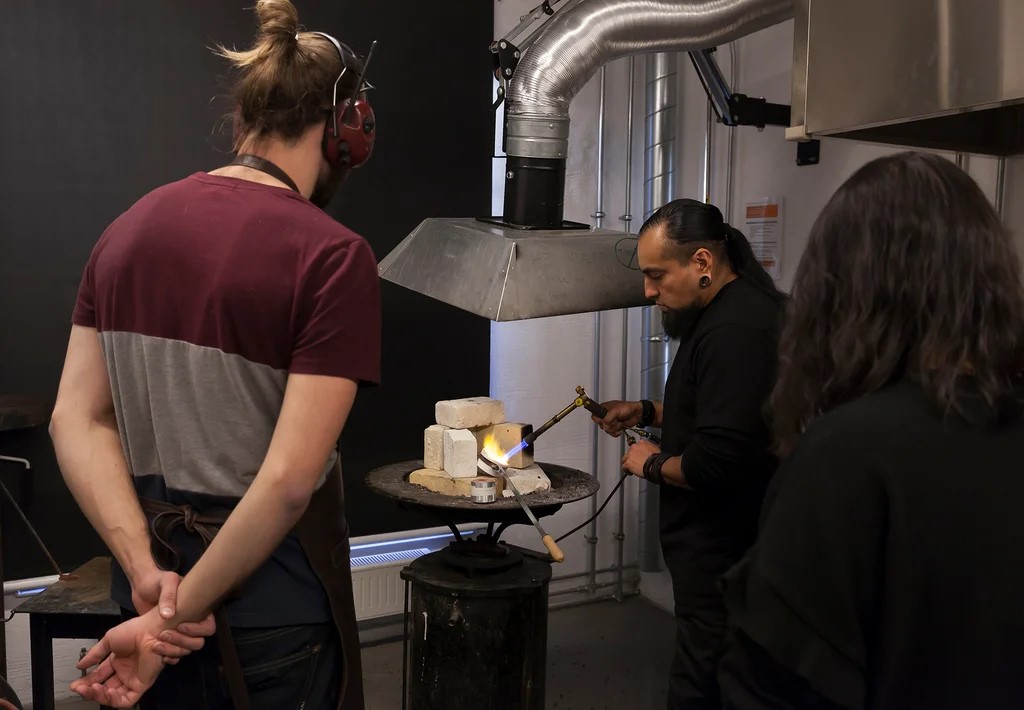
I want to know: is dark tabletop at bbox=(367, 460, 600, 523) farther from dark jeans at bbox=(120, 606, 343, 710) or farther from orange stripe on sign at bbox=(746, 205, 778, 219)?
orange stripe on sign at bbox=(746, 205, 778, 219)

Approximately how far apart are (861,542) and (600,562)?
2785 mm

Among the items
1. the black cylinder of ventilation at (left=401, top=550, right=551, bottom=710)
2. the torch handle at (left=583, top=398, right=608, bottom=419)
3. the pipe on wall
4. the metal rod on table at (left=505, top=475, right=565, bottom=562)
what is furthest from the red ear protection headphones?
the pipe on wall

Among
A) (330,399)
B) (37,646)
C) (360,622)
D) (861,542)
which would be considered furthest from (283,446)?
(360,622)

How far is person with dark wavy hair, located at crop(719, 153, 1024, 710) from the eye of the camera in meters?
0.80

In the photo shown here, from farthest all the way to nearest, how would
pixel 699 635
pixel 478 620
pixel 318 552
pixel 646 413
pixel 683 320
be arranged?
1. pixel 646 413
2. pixel 478 620
3. pixel 683 320
4. pixel 699 635
5. pixel 318 552

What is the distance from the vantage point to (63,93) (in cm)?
248

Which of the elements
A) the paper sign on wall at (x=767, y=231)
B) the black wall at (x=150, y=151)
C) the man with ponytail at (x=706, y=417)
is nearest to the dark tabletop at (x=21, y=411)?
the black wall at (x=150, y=151)

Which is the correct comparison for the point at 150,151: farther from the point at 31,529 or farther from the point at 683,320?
the point at 683,320

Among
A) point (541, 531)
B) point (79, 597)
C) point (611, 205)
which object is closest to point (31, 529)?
point (79, 597)

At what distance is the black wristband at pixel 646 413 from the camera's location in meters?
2.32

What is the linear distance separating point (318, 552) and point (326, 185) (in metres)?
0.51

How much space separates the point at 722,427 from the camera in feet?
5.81

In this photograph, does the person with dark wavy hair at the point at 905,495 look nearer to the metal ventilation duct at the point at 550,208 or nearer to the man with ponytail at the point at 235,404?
the man with ponytail at the point at 235,404

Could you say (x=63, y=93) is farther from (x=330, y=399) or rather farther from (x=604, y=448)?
(x=604, y=448)
